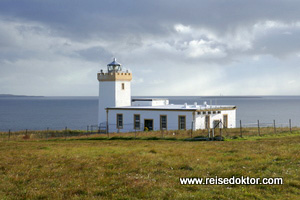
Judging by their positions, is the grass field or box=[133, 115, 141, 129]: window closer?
the grass field

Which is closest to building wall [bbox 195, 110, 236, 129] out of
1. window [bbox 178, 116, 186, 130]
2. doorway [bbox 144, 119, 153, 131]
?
window [bbox 178, 116, 186, 130]

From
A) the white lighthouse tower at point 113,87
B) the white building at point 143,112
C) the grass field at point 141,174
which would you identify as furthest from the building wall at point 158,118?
the grass field at point 141,174

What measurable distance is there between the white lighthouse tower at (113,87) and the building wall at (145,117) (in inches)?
133

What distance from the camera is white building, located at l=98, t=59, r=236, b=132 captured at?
117 feet

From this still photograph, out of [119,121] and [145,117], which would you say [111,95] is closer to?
[119,121]

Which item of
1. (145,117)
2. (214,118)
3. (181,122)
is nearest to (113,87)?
(145,117)

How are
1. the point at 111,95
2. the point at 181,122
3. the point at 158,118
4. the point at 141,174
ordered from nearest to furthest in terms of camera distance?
the point at 141,174 → the point at 181,122 → the point at 158,118 → the point at 111,95

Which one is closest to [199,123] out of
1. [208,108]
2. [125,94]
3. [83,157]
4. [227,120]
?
[208,108]

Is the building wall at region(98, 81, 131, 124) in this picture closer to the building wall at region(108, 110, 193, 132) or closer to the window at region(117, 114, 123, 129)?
the building wall at region(108, 110, 193, 132)

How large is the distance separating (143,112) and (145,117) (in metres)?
0.61

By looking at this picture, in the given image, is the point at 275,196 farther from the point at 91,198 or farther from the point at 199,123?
the point at 199,123

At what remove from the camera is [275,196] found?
9.14m

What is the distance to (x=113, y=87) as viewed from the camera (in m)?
44.1

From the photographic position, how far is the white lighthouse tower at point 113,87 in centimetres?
4388
